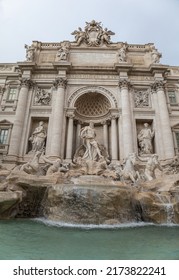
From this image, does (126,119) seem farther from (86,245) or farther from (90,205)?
(86,245)

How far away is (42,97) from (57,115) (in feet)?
10.3

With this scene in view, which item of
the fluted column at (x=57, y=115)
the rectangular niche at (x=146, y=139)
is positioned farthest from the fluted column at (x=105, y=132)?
the fluted column at (x=57, y=115)

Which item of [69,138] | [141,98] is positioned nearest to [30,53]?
[69,138]

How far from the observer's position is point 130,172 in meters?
10.6

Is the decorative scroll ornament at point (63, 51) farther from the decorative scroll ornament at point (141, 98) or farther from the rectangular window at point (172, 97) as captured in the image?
the rectangular window at point (172, 97)

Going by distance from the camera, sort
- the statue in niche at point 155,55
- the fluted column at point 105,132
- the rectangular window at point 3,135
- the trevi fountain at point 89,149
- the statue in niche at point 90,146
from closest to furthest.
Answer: the trevi fountain at point 89,149, the statue in niche at point 90,146, the rectangular window at point 3,135, the fluted column at point 105,132, the statue in niche at point 155,55

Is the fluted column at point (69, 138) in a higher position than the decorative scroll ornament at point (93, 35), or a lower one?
lower

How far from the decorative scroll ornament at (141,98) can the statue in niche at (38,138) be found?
9470 millimetres

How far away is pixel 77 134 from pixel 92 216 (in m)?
12.1

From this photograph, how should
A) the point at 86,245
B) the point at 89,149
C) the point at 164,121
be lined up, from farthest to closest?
the point at 164,121 < the point at 89,149 < the point at 86,245

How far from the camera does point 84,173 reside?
11.4m

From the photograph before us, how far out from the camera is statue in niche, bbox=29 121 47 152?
15.7 meters

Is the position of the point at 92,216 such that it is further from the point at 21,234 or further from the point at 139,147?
the point at 139,147

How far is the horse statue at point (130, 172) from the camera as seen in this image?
34.1 feet
